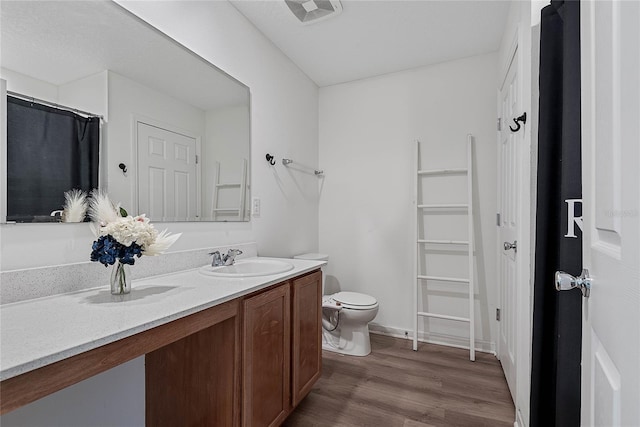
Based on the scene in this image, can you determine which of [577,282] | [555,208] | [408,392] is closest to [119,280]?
[577,282]

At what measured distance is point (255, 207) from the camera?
2.19 metres

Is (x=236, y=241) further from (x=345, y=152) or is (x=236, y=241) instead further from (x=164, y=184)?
(x=345, y=152)

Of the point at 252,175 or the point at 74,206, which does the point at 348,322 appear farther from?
the point at 74,206

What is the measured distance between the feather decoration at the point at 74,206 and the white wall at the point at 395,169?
7.11 ft

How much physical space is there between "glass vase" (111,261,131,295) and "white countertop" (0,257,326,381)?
0.03 m

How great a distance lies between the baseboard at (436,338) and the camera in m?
2.53

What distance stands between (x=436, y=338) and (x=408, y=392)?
0.91 m

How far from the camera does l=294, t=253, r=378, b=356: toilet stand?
234cm

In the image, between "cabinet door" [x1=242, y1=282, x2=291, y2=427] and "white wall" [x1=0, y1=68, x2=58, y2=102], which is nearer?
"white wall" [x1=0, y1=68, x2=58, y2=102]

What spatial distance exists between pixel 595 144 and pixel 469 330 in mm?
2333

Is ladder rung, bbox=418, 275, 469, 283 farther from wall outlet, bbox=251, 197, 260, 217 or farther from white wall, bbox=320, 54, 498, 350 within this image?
wall outlet, bbox=251, 197, 260, 217

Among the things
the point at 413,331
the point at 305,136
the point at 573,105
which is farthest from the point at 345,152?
the point at 573,105

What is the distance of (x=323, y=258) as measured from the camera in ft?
9.09

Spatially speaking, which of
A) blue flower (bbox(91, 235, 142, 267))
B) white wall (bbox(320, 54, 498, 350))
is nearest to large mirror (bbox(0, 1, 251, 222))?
blue flower (bbox(91, 235, 142, 267))
